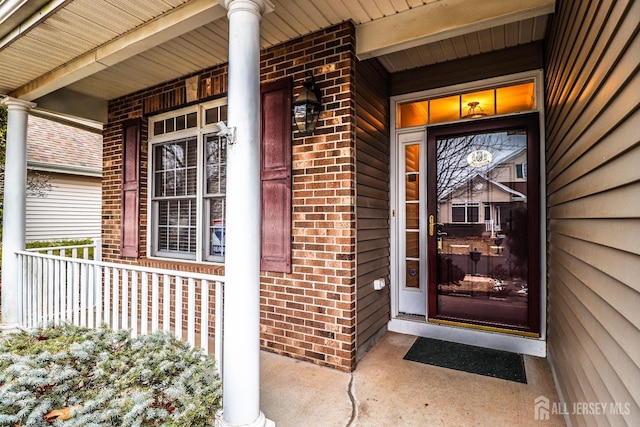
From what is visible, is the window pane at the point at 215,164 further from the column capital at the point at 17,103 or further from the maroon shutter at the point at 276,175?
the column capital at the point at 17,103

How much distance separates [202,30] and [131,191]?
94.0 inches

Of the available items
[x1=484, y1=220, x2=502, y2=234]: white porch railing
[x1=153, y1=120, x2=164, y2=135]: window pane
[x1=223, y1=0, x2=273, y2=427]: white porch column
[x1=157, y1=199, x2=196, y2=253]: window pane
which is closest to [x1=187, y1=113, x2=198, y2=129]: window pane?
[x1=153, y1=120, x2=164, y2=135]: window pane

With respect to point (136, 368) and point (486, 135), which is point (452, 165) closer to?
point (486, 135)

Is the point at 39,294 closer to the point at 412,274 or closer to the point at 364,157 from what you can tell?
the point at 364,157

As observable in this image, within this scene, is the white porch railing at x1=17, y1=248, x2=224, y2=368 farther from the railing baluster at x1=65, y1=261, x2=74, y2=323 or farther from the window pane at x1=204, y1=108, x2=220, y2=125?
the window pane at x1=204, y1=108, x2=220, y2=125

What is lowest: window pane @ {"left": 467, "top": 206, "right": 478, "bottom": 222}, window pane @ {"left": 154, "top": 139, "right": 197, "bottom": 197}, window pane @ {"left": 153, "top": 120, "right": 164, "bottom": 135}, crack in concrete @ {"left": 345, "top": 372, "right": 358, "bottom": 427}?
crack in concrete @ {"left": 345, "top": 372, "right": 358, "bottom": 427}

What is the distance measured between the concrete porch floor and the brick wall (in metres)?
0.24

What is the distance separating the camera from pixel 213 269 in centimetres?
363

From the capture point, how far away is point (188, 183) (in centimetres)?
412

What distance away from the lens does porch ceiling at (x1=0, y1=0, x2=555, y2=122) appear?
243 centimetres

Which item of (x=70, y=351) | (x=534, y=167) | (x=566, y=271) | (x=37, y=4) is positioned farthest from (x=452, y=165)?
(x=37, y=4)

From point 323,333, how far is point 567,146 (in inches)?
88.4

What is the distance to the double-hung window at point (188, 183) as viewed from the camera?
389 centimetres

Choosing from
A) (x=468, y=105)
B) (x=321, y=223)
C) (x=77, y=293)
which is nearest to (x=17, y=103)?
(x=77, y=293)
